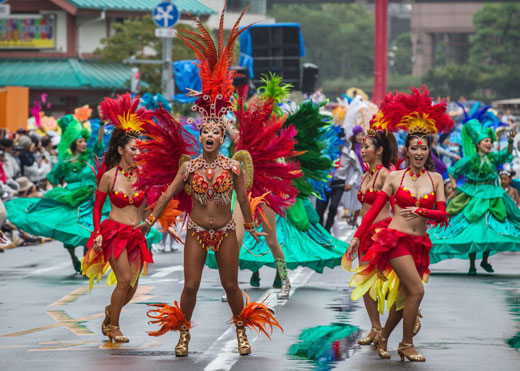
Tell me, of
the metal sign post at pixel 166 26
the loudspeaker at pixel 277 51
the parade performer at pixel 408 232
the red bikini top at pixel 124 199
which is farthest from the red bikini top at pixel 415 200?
the loudspeaker at pixel 277 51

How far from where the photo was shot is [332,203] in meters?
19.7

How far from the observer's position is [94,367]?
27.8ft

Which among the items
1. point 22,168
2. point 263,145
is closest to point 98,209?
point 263,145

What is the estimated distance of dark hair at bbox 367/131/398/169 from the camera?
1030 cm

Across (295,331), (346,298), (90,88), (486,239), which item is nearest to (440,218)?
(295,331)

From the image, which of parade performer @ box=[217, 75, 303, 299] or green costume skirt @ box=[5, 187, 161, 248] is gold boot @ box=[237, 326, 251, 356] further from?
green costume skirt @ box=[5, 187, 161, 248]

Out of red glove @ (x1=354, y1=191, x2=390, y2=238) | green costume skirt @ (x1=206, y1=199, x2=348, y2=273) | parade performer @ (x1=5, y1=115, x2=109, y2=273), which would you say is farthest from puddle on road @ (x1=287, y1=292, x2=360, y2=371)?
parade performer @ (x1=5, y1=115, x2=109, y2=273)

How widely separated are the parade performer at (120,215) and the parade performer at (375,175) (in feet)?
5.78

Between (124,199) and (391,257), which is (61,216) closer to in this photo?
(124,199)

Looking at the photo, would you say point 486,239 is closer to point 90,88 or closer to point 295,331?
point 295,331

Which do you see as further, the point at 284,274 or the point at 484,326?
the point at 284,274

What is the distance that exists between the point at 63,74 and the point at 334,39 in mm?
50173

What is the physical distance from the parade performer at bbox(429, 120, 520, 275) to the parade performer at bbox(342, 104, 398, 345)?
15.2 feet

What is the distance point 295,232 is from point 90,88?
35055mm
